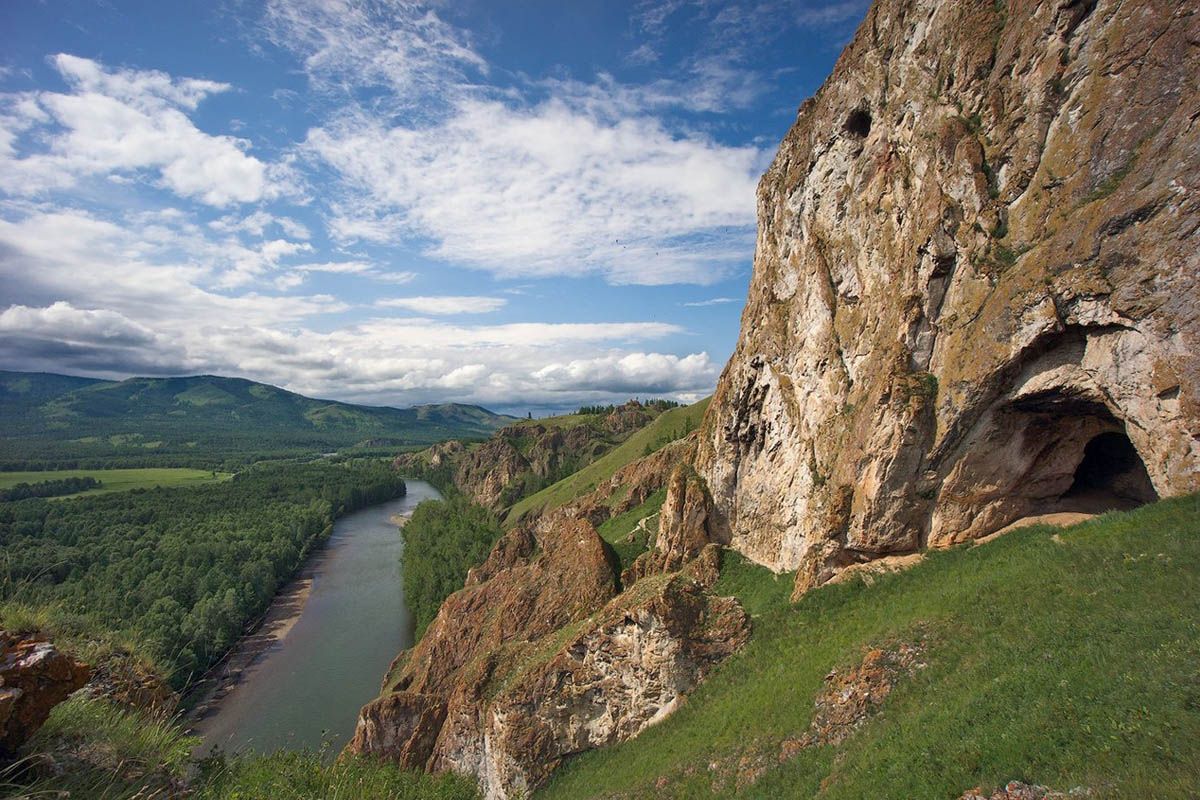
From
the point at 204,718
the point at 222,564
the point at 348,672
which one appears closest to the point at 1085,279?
the point at 348,672

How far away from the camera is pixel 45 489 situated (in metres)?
123

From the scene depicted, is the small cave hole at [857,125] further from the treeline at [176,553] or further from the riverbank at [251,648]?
the riverbank at [251,648]

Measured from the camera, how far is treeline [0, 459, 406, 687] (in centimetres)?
5409

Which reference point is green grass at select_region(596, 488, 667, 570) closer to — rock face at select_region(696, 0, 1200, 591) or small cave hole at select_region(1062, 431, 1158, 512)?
rock face at select_region(696, 0, 1200, 591)

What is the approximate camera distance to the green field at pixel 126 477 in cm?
13850

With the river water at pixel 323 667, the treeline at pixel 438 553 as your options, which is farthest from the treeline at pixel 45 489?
the treeline at pixel 438 553

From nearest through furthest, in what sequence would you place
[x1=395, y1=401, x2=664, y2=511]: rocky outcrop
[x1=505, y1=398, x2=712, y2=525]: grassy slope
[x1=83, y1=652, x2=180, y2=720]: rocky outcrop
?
[x1=83, y1=652, x2=180, y2=720]: rocky outcrop < [x1=505, y1=398, x2=712, y2=525]: grassy slope < [x1=395, y1=401, x2=664, y2=511]: rocky outcrop

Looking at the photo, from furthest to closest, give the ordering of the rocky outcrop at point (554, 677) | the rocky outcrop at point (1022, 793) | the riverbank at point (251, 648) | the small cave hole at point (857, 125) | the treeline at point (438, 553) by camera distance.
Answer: the treeline at point (438, 553) < the riverbank at point (251, 648) < the small cave hole at point (857, 125) < the rocky outcrop at point (554, 677) < the rocky outcrop at point (1022, 793)

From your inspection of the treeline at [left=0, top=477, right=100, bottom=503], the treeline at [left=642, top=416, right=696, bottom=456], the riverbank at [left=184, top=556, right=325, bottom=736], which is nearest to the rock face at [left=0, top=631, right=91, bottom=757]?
the riverbank at [left=184, top=556, right=325, bottom=736]

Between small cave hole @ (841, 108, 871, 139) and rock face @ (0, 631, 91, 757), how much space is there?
3559cm

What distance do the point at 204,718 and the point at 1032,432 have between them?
6376 cm

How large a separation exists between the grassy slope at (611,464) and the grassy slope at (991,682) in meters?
54.5

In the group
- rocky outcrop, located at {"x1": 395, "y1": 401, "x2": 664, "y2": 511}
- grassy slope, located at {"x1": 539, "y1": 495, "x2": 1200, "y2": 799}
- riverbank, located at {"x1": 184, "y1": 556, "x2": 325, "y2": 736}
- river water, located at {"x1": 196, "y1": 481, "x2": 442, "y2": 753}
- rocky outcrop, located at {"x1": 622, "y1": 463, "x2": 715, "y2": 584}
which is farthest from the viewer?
rocky outcrop, located at {"x1": 395, "y1": 401, "x2": 664, "y2": 511}

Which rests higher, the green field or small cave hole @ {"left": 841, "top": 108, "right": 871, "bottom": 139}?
small cave hole @ {"left": 841, "top": 108, "right": 871, "bottom": 139}
